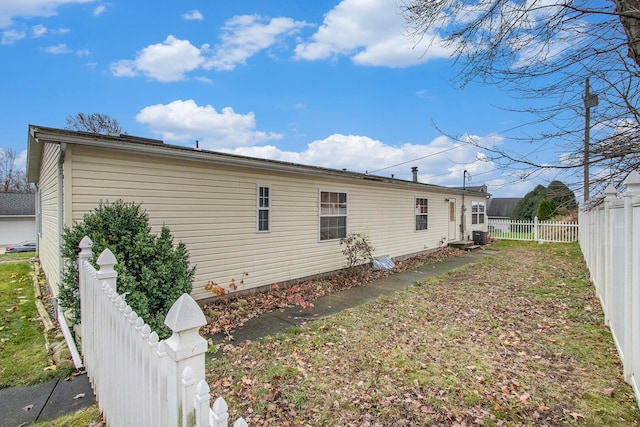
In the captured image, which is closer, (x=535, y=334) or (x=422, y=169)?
(x=535, y=334)

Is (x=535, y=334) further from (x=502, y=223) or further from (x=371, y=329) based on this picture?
(x=502, y=223)

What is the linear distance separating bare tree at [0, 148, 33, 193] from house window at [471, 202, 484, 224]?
39703mm

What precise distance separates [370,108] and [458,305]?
399 inches

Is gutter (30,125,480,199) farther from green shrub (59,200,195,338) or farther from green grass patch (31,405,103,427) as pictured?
green grass patch (31,405,103,427)

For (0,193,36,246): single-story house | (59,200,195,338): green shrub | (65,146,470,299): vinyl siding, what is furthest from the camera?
(0,193,36,246): single-story house

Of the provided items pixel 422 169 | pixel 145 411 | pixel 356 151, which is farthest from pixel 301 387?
pixel 356 151

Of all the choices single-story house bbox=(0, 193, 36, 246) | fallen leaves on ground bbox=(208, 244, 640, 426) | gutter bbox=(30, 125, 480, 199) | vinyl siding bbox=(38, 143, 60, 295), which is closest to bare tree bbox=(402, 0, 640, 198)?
fallen leaves on ground bbox=(208, 244, 640, 426)

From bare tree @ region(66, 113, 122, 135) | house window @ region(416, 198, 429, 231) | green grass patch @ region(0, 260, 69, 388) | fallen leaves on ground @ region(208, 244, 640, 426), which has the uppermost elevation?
bare tree @ region(66, 113, 122, 135)

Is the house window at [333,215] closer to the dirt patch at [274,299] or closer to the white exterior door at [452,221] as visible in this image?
the dirt patch at [274,299]

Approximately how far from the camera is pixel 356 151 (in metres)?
22.1

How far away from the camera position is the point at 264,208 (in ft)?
23.6

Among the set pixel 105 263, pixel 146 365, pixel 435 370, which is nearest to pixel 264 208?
pixel 105 263

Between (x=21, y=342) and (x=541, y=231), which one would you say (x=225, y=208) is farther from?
(x=541, y=231)

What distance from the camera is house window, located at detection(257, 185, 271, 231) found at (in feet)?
23.4
